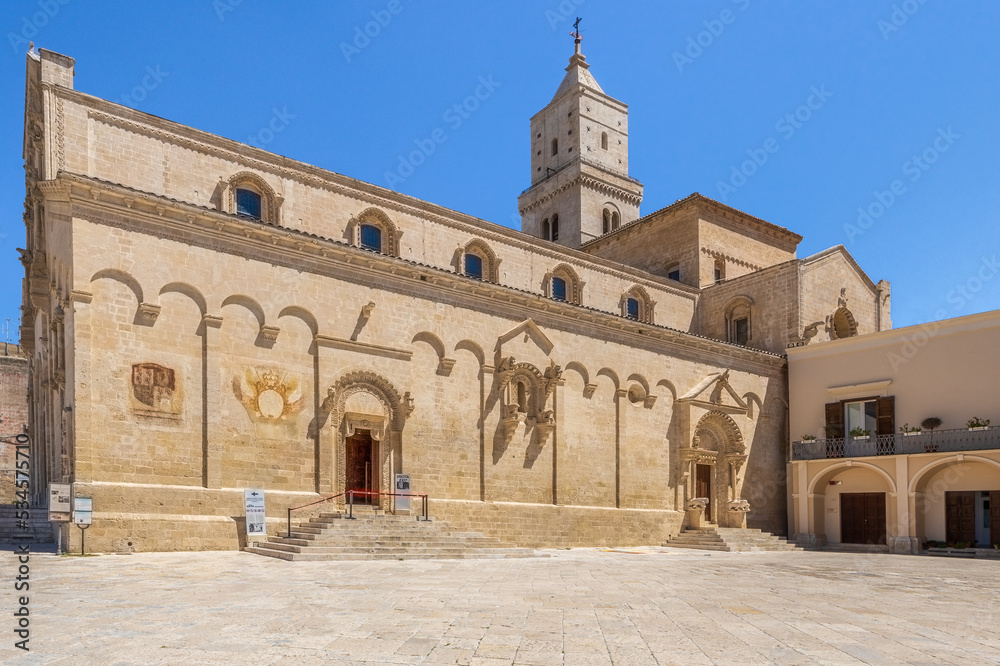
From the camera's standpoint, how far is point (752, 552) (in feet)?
89.3

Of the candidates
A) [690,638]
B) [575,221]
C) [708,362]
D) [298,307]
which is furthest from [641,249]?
[690,638]

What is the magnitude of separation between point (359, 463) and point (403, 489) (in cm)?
160

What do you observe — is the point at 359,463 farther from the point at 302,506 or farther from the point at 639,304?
the point at 639,304

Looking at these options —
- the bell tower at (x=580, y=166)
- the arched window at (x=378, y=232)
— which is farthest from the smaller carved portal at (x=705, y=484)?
the bell tower at (x=580, y=166)

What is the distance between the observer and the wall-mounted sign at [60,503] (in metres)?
15.9

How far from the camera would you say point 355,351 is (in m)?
21.8

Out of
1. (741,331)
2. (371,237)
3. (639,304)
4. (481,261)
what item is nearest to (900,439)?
(741,331)

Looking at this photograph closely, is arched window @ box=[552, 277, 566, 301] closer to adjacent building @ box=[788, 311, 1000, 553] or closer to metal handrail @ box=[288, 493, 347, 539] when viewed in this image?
adjacent building @ box=[788, 311, 1000, 553]

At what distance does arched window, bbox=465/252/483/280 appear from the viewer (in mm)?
27625

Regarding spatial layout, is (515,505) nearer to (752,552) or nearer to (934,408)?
(752,552)

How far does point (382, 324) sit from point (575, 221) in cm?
2371

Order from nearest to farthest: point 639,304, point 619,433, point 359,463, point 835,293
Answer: point 359,463 → point 619,433 → point 639,304 → point 835,293

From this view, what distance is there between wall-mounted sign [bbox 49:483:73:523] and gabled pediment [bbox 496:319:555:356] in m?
13.3

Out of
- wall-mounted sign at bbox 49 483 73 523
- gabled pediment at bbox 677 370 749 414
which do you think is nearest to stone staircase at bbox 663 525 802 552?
gabled pediment at bbox 677 370 749 414
